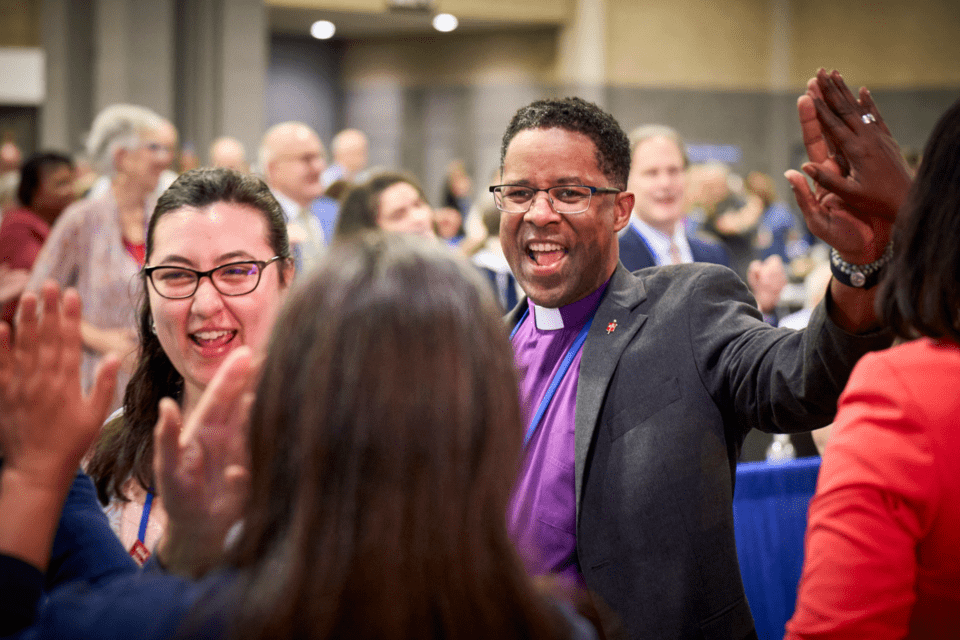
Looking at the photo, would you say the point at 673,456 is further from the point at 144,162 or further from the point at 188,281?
the point at 144,162

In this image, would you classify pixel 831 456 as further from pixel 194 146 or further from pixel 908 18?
pixel 908 18

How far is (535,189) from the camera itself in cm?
217

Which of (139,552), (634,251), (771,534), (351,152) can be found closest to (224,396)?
(139,552)

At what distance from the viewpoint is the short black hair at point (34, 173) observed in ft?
17.2

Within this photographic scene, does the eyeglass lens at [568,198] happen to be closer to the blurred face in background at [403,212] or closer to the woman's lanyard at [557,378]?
the woman's lanyard at [557,378]

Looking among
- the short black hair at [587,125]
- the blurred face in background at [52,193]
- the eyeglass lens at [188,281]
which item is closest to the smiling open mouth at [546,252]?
the short black hair at [587,125]

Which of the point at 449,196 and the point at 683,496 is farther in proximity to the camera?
the point at 449,196

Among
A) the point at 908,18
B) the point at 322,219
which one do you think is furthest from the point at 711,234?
the point at 908,18

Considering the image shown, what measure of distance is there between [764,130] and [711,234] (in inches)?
365

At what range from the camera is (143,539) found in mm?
1739

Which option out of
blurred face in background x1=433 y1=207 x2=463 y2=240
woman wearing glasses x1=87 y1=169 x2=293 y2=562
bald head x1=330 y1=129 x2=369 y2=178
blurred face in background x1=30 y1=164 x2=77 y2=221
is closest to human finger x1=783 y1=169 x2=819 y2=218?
woman wearing glasses x1=87 y1=169 x2=293 y2=562

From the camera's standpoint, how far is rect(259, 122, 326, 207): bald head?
5.16m

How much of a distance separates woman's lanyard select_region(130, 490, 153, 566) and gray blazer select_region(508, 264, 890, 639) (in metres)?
0.85

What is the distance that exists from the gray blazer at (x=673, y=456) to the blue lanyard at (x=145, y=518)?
85cm
